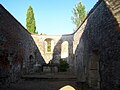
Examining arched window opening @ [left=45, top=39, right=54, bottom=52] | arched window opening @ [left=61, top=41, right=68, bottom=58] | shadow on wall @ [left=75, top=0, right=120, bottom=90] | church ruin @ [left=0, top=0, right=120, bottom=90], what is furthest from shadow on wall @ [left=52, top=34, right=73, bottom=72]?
shadow on wall @ [left=75, top=0, right=120, bottom=90]

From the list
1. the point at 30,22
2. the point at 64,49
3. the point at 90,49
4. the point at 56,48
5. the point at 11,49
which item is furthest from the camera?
the point at 30,22

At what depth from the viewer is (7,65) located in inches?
494

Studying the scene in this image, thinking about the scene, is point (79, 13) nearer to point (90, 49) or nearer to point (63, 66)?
point (63, 66)

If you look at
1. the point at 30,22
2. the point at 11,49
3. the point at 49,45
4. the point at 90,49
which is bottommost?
the point at 90,49

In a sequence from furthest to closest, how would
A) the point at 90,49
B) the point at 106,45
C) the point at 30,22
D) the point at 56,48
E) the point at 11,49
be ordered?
1. the point at 30,22
2. the point at 56,48
3. the point at 11,49
4. the point at 90,49
5. the point at 106,45

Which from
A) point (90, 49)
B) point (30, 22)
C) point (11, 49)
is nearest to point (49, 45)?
point (30, 22)

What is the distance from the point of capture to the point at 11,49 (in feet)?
43.6

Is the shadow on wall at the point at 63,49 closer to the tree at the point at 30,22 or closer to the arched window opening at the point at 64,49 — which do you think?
the arched window opening at the point at 64,49

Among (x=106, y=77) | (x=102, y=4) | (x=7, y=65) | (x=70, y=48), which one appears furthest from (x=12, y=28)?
(x=70, y=48)

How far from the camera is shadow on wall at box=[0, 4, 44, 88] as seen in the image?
38.4 ft

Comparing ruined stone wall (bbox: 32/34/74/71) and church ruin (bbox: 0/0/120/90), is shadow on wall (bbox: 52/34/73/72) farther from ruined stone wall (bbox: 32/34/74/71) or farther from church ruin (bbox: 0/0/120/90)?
church ruin (bbox: 0/0/120/90)

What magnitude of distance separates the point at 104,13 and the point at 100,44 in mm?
1481

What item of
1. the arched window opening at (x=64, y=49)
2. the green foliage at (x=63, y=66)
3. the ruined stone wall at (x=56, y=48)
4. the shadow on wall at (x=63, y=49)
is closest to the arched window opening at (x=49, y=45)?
the ruined stone wall at (x=56, y=48)

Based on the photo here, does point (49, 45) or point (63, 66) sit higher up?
point (49, 45)
